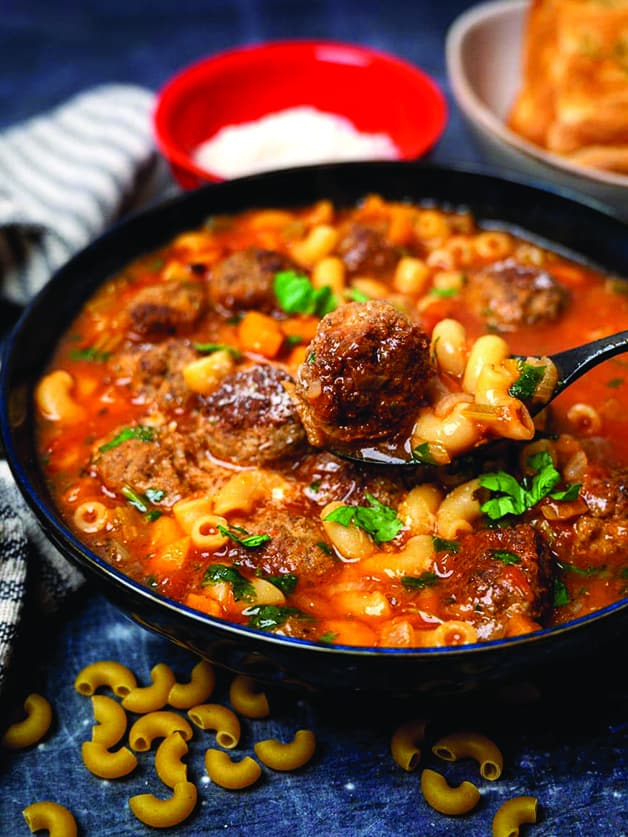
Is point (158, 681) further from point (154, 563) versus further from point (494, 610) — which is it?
point (494, 610)

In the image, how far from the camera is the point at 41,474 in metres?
3.97

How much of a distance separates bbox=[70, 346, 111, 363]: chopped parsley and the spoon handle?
2094 mm

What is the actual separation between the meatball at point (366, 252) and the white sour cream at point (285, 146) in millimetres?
1399

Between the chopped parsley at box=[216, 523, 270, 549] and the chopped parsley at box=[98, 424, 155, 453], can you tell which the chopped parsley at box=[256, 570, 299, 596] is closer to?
the chopped parsley at box=[216, 523, 270, 549]

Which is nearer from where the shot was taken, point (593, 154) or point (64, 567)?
point (64, 567)

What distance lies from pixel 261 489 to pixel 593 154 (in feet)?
10.6

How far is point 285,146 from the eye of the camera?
6.35 m

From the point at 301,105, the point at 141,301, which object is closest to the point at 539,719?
the point at 141,301

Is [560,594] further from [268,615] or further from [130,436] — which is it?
[130,436]

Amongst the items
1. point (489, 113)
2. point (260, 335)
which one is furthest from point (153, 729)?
point (489, 113)

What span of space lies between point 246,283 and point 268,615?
1.84m

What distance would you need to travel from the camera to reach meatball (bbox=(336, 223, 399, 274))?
15.9 feet

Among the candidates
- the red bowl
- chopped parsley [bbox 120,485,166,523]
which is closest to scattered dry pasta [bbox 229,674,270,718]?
chopped parsley [bbox 120,485,166,523]

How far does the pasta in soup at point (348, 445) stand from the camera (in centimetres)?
344
